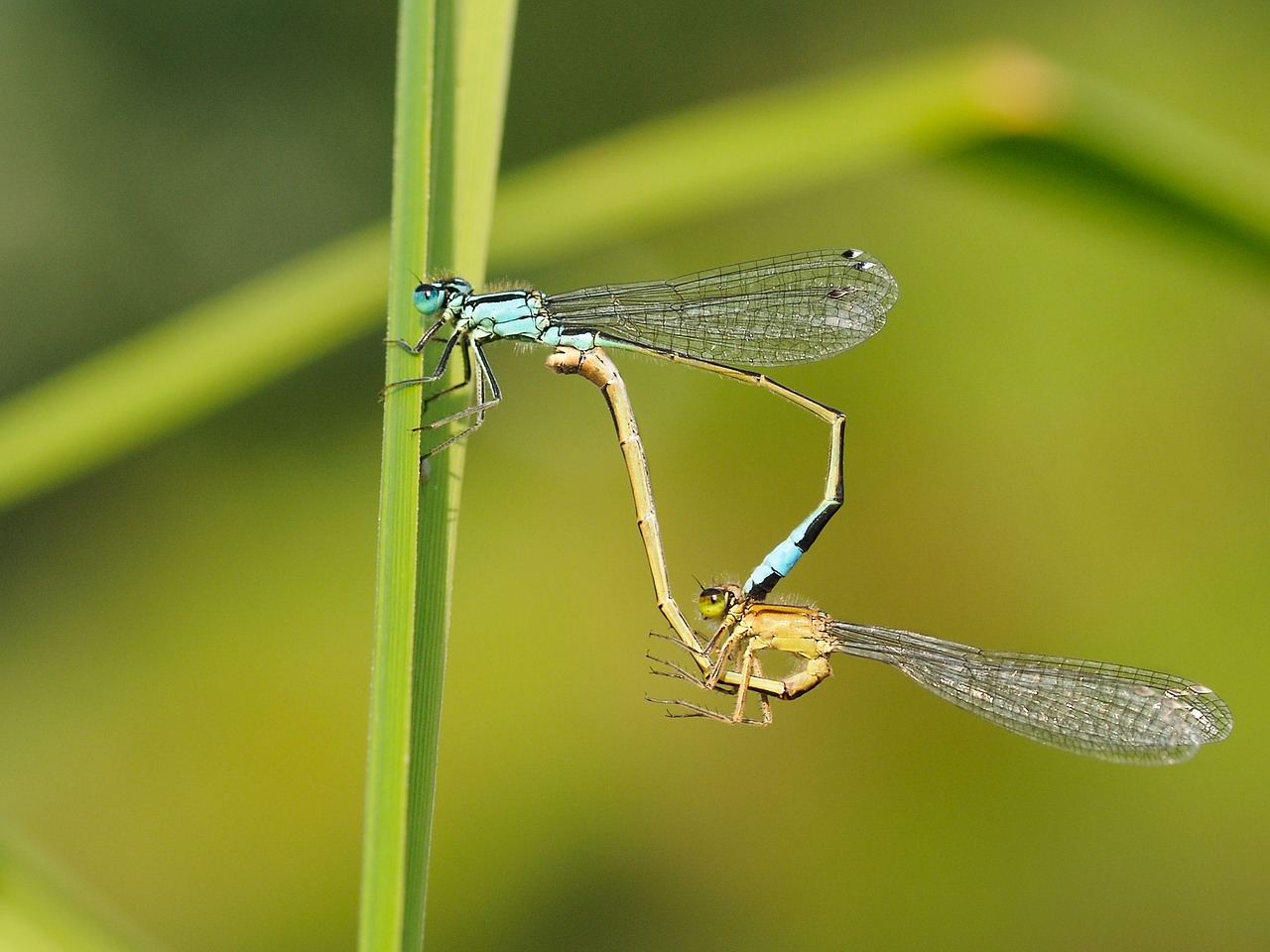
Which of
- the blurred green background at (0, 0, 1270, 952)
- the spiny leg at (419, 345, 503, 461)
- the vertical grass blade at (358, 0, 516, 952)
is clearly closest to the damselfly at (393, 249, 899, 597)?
the spiny leg at (419, 345, 503, 461)

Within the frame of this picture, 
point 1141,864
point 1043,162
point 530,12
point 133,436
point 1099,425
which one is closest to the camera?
point 1043,162

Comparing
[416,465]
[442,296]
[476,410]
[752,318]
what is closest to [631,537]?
[752,318]

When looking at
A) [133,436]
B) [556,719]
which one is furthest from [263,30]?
[133,436]

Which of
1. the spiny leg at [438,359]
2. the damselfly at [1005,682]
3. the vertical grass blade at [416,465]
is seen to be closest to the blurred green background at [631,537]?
the damselfly at [1005,682]

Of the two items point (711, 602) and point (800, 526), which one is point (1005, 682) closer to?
point (800, 526)

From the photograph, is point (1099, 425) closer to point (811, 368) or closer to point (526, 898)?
point (811, 368)

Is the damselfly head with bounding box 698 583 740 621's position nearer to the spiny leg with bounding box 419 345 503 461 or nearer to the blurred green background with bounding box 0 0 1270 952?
the spiny leg with bounding box 419 345 503 461
